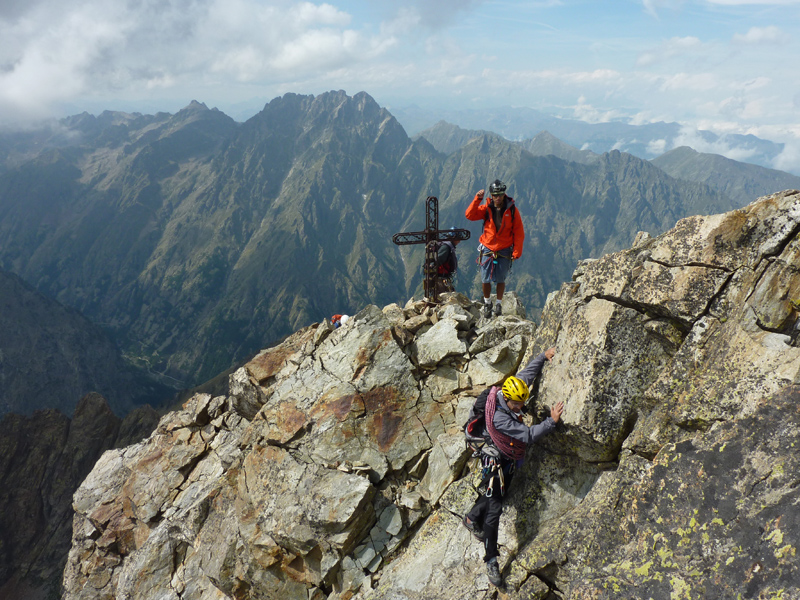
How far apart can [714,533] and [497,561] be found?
6329 millimetres

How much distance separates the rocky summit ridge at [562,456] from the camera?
8906mm

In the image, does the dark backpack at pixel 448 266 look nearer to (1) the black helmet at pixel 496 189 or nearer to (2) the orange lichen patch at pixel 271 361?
(1) the black helmet at pixel 496 189

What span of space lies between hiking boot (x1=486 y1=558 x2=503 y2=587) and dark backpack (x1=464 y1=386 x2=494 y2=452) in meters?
3.29

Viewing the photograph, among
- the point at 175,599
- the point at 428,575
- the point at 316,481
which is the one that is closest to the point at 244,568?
the point at 316,481

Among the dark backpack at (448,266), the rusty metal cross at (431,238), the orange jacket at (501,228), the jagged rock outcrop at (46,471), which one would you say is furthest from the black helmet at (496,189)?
the jagged rock outcrop at (46,471)

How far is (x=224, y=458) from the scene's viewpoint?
25844 millimetres

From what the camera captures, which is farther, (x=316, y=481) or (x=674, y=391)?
(x=316, y=481)

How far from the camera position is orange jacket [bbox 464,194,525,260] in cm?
1912

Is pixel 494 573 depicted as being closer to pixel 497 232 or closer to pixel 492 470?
pixel 492 470

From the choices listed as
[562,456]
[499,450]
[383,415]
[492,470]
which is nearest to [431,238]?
[383,415]

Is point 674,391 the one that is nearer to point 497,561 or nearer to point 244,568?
point 497,561

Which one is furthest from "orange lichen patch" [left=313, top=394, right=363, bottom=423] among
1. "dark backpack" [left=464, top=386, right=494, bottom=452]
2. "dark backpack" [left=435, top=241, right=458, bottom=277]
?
"dark backpack" [left=435, top=241, right=458, bottom=277]

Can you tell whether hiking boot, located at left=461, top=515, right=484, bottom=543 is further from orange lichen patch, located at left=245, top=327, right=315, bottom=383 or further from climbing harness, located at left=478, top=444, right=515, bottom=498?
orange lichen patch, located at left=245, top=327, right=315, bottom=383

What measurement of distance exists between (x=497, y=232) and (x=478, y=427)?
32.6ft
